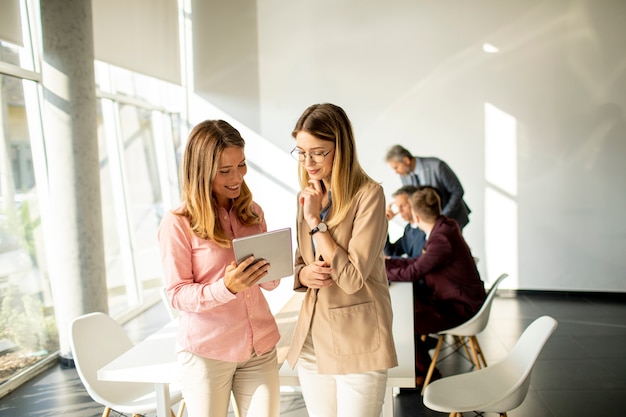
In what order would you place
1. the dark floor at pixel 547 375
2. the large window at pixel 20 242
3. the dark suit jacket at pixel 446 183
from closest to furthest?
the dark floor at pixel 547 375
the large window at pixel 20 242
the dark suit jacket at pixel 446 183

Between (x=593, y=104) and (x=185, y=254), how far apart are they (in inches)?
244

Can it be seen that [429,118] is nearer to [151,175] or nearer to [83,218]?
[151,175]

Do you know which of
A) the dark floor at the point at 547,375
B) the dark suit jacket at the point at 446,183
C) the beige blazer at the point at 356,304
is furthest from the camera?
the dark suit jacket at the point at 446,183

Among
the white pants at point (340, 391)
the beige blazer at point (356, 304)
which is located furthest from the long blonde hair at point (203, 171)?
the white pants at point (340, 391)

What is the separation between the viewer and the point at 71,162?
180 inches

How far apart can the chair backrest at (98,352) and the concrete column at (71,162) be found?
71.1 inches

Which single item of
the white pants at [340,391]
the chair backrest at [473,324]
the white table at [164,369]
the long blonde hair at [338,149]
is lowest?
the chair backrest at [473,324]

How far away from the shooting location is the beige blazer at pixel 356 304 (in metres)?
1.90

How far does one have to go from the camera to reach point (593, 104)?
673 centimetres

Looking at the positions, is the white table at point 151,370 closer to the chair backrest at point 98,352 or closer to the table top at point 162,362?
the table top at point 162,362

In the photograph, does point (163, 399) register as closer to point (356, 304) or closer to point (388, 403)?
point (388, 403)

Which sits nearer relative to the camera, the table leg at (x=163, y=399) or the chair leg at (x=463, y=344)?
the table leg at (x=163, y=399)

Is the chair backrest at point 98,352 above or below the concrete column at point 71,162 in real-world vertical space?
below

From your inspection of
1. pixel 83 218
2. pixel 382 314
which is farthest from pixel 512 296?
pixel 382 314
